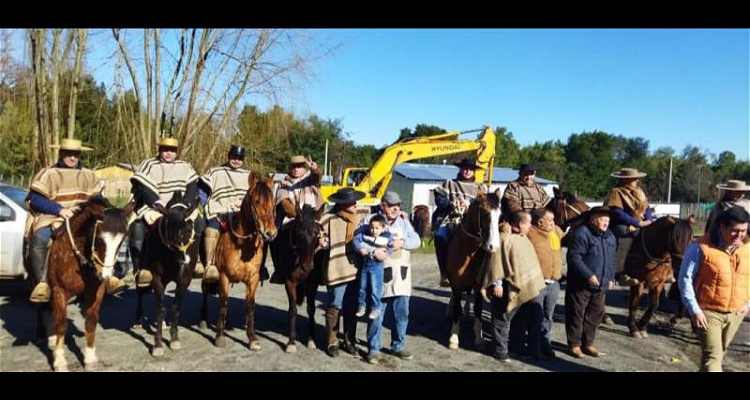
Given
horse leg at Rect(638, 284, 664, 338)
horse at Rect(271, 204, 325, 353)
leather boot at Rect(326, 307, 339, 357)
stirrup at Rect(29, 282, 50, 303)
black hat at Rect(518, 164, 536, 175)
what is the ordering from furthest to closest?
1. black hat at Rect(518, 164, 536, 175)
2. horse leg at Rect(638, 284, 664, 338)
3. leather boot at Rect(326, 307, 339, 357)
4. horse at Rect(271, 204, 325, 353)
5. stirrup at Rect(29, 282, 50, 303)

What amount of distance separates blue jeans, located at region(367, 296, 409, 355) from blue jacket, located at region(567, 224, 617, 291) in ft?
7.14

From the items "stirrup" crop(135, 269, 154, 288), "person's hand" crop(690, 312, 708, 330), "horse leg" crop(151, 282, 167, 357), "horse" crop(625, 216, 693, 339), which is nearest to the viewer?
"person's hand" crop(690, 312, 708, 330)

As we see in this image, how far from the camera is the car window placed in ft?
28.4

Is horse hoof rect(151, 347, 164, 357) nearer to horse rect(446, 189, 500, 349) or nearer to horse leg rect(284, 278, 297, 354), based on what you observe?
horse leg rect(284, 278, 297, 354)

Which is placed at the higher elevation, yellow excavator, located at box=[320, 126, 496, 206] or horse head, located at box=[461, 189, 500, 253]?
yellow excavator, located at box=[320, 126, 496, 206]

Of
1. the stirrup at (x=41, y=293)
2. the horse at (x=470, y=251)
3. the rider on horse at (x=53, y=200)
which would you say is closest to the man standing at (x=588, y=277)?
the horse at (x=470, y=251)

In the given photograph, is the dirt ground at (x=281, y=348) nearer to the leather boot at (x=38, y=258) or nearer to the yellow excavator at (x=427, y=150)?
the leather boot at (x=38, y=258)

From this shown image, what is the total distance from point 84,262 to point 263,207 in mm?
1906

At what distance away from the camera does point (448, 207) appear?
7.58 meters

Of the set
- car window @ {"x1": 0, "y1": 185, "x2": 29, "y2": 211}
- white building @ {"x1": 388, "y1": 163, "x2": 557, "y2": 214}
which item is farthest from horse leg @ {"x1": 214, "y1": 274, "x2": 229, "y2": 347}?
white building @ {"x1": 388, "y1": 163, "x2": 557, "y2": 214}

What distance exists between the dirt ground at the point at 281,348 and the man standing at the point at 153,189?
3.37 feet

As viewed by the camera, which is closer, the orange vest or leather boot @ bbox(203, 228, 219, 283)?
the orange vest

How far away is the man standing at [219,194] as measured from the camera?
6617mm
